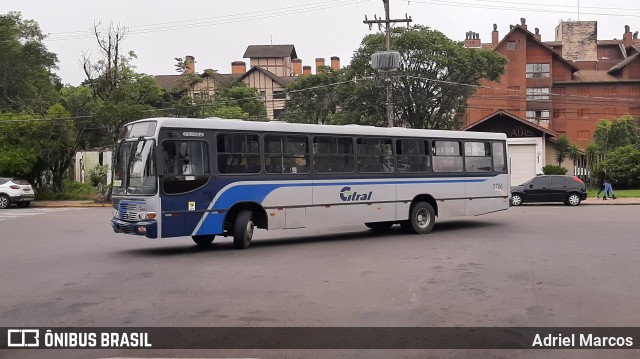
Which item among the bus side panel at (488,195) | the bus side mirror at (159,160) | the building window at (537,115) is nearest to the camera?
the bus side mirror at (159,160)

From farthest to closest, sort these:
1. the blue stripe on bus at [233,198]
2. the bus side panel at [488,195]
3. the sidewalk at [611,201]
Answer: the sidewalk at [611,201]
the bus side panel at [488,195]
the blue stripe on bus at [233,198]

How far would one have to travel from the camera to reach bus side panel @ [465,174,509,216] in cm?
1911

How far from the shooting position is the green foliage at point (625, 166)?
41.8m

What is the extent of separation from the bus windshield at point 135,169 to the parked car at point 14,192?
21840 mm

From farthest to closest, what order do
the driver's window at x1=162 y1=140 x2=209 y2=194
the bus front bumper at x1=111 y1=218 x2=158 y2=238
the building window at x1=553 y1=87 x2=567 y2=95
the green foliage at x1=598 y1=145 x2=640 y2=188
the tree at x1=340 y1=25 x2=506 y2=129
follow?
the building window at x1=553 y1=87 x2=567 y2=95
the tree at x1=340 y1=25 x2=506 y2=129
the green foliage at x1=598 y1=145 x2=640 y2=188
the driver's window at x1=162 y1=140 x2=209 y2=194
the bus front bumper at x1=111 y1=218 x2=158 y2=238

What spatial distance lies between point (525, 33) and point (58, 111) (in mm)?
48562

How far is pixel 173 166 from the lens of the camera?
1382 cm

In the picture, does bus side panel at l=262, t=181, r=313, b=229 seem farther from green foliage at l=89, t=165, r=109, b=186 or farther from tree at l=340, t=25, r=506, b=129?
tree at l=340, t=25, r=506, b=129

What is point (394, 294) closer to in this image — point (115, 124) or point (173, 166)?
point (173, 166)

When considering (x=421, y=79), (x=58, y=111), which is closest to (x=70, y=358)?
(x=58, y=111)

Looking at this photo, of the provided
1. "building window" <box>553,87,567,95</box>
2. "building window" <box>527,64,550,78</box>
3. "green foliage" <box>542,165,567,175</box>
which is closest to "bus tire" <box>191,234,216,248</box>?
"green foliage" <box>542,165,567,175</box>


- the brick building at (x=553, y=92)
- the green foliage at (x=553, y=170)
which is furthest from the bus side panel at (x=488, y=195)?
the brick building at (x=553, y=92)

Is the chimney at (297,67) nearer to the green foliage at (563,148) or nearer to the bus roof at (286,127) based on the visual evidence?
the green foliage at (563,148)

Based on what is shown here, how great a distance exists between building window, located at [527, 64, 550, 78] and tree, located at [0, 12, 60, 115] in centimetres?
4761
